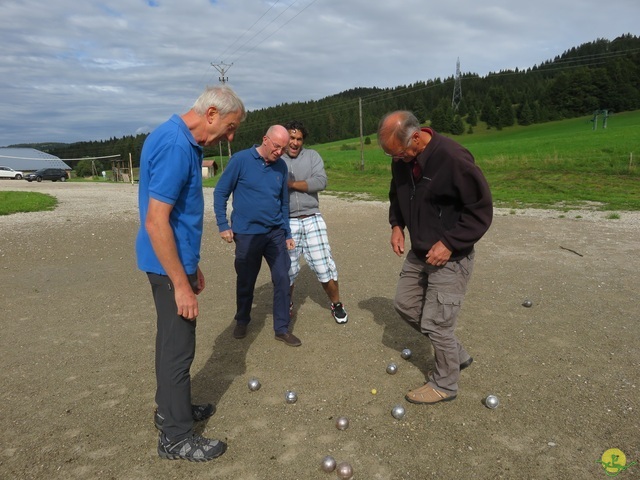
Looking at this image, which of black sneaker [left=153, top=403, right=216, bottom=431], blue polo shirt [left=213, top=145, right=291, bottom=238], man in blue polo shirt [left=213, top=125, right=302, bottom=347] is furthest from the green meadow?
black sneaker [left=153, top=403, right=216, bottom=431]

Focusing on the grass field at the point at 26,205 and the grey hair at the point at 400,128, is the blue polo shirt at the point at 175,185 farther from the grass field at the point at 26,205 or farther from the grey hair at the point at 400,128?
the grass field at the point at 26,205

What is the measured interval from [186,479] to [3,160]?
100352 mm

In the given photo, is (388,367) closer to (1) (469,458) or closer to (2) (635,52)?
(1) (469,458)

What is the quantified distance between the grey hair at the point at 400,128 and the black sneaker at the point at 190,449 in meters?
2.63

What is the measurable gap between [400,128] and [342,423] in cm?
237

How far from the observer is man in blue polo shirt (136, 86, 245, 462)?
2.88 m

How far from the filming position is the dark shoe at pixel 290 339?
210 inches

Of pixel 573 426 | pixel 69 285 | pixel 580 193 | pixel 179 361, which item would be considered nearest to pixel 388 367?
pixel 573 426

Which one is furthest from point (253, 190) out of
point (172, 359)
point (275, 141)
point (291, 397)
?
point (172, 359)

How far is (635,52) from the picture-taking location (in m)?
96.5

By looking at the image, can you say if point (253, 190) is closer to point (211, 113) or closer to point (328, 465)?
point (211, 113)

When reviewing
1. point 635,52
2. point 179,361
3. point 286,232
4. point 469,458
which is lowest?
point 469,458

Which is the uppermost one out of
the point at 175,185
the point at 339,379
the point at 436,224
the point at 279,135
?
the point at 279,135

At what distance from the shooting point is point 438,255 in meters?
3.81
